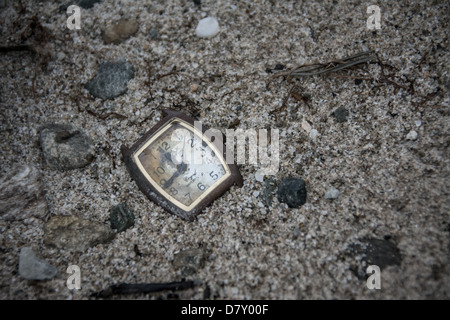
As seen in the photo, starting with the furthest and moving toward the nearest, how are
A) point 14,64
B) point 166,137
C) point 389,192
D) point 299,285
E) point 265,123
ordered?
point 14,64
point 265,123
point 166,137
point 389,192
point 299,285

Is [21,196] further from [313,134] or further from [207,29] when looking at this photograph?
[313,134]

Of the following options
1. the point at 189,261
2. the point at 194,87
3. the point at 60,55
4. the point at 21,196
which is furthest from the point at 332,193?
the point at 60,55

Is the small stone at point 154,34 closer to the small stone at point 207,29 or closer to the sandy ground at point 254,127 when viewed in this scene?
the sandy ground at point 254,127

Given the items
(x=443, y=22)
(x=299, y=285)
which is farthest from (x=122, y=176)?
(x=443, y=22)

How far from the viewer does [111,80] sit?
1.75 meters

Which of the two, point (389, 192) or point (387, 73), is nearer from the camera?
point (389, 192)

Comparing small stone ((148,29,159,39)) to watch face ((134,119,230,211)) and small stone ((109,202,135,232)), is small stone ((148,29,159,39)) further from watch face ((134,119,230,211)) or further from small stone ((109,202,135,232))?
small stone ((109,202,135,232))

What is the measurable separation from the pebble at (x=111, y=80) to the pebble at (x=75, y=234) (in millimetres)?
698

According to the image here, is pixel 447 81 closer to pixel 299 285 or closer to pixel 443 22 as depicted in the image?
pixel 443 22

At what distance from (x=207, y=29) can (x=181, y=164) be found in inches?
33.8

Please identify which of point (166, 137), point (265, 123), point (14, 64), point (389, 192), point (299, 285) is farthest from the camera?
point (14, 64)

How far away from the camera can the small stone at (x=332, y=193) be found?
1418mm
